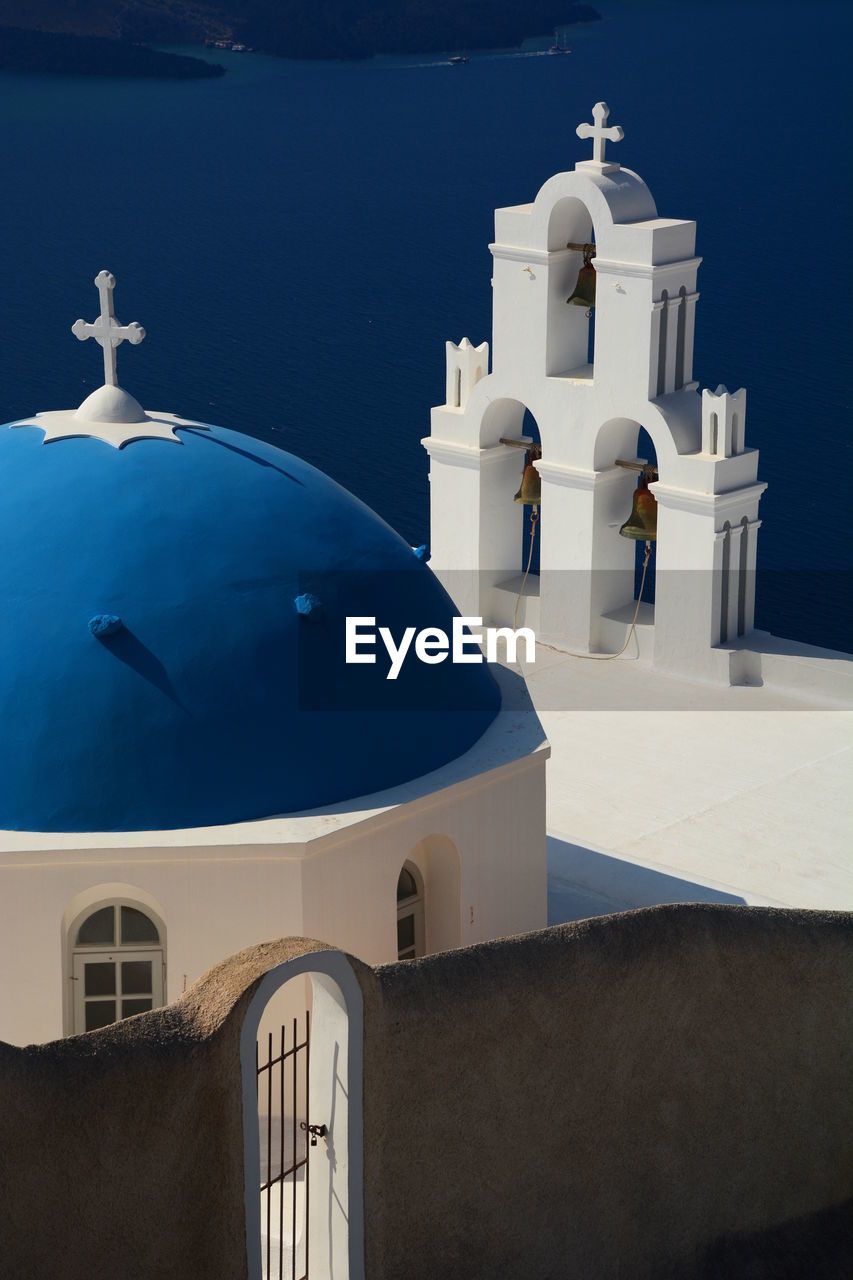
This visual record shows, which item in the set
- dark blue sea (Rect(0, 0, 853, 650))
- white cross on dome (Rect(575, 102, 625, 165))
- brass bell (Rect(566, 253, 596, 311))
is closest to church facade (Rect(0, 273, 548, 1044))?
white cross on dome (Rect(575, 102, 625, 165))

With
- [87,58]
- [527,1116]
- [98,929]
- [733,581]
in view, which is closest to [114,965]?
[98,929]

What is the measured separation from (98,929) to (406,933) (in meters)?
2.18

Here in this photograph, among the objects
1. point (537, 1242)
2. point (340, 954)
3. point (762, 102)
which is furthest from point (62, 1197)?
point (762, 102)

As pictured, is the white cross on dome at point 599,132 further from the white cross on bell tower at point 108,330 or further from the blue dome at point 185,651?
the blue dome at point 185,651

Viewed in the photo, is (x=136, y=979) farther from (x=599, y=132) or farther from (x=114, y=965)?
(x=599, y=132)

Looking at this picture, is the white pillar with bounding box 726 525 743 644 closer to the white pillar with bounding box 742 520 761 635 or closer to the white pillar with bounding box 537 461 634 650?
the white pillar with bounding box 742 520 761 635

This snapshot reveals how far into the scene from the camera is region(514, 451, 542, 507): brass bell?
21.1 metres

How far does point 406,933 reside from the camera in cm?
1324

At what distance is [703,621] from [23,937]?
983 cm

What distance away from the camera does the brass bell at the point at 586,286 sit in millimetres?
20172

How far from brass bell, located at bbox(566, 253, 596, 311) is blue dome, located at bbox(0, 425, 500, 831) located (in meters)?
7.68

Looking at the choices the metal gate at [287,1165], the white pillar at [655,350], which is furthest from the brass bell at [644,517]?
the metal gate at [287,1165]

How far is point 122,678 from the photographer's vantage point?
1207cm

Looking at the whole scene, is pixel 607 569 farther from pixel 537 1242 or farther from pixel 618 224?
pixel 537 1242
